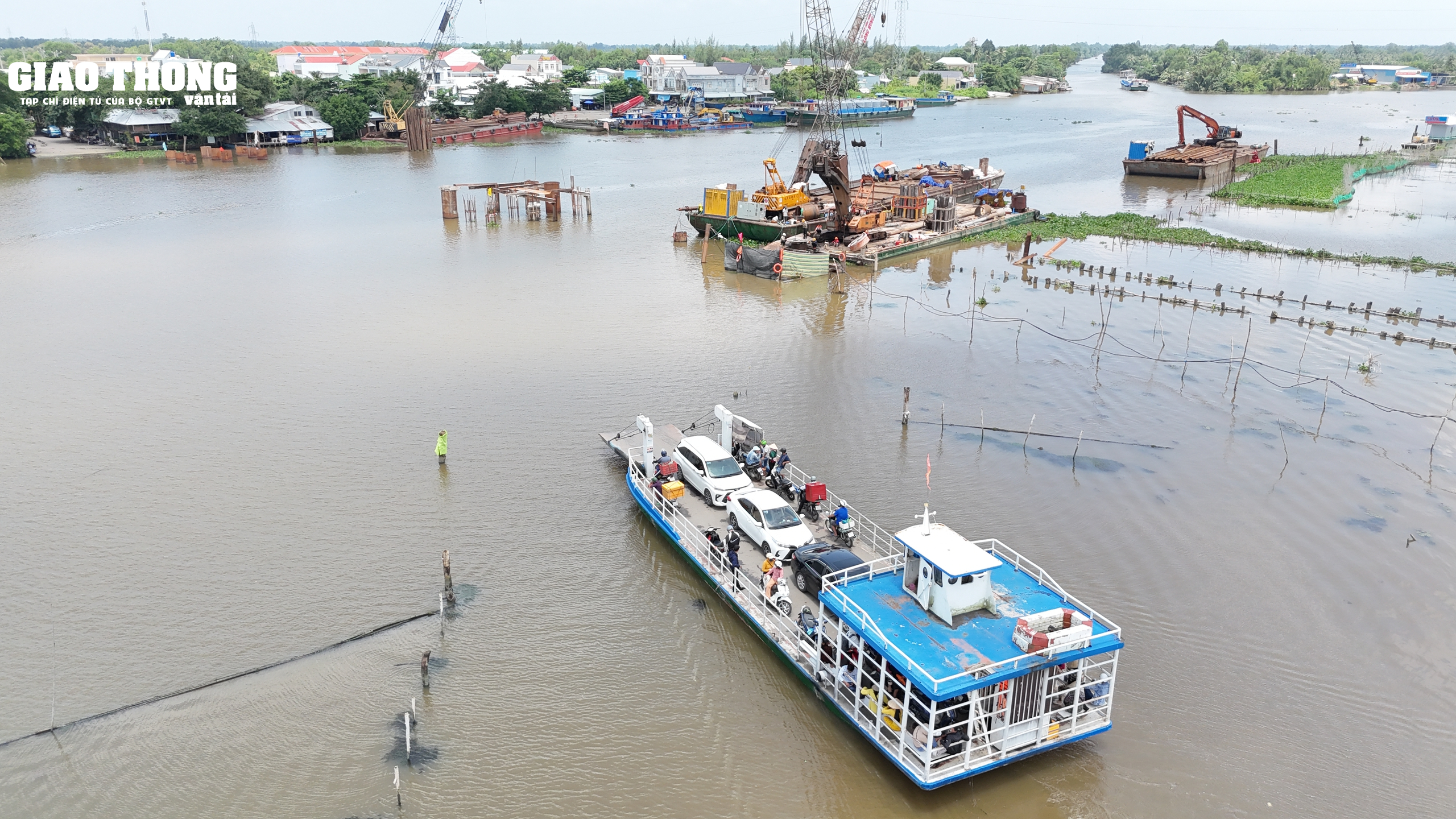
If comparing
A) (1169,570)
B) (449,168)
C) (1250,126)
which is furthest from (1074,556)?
(1250,126)

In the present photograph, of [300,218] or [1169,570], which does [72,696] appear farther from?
[300,218]

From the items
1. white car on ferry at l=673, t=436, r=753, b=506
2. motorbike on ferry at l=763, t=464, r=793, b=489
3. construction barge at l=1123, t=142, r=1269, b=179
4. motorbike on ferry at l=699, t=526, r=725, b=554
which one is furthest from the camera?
construction barge at l=1123, t=142, r=1269, b=179

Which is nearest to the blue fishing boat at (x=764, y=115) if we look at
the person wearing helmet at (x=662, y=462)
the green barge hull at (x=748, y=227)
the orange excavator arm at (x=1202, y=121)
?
the orange excavator arm at (x=1202, y=121)

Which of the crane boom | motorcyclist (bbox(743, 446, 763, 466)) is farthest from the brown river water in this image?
the crane boom

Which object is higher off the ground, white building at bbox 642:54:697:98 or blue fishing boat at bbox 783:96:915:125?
white building at bbox 642:54:697:98

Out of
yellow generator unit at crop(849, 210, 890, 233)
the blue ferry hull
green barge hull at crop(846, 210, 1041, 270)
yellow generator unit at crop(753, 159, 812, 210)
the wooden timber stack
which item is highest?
the wooden timber stack

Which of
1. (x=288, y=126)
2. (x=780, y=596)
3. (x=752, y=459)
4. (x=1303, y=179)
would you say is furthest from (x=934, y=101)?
(x=780, y=596)

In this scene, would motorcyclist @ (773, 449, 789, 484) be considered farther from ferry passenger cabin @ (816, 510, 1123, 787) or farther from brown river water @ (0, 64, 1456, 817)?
ferry passenger cabin @ (816, 510, 1123, 787)

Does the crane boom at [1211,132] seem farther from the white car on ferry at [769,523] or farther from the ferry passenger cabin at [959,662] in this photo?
the ferry passenger cabin at [959,662]

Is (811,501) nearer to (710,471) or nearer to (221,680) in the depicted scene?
(710,471)
